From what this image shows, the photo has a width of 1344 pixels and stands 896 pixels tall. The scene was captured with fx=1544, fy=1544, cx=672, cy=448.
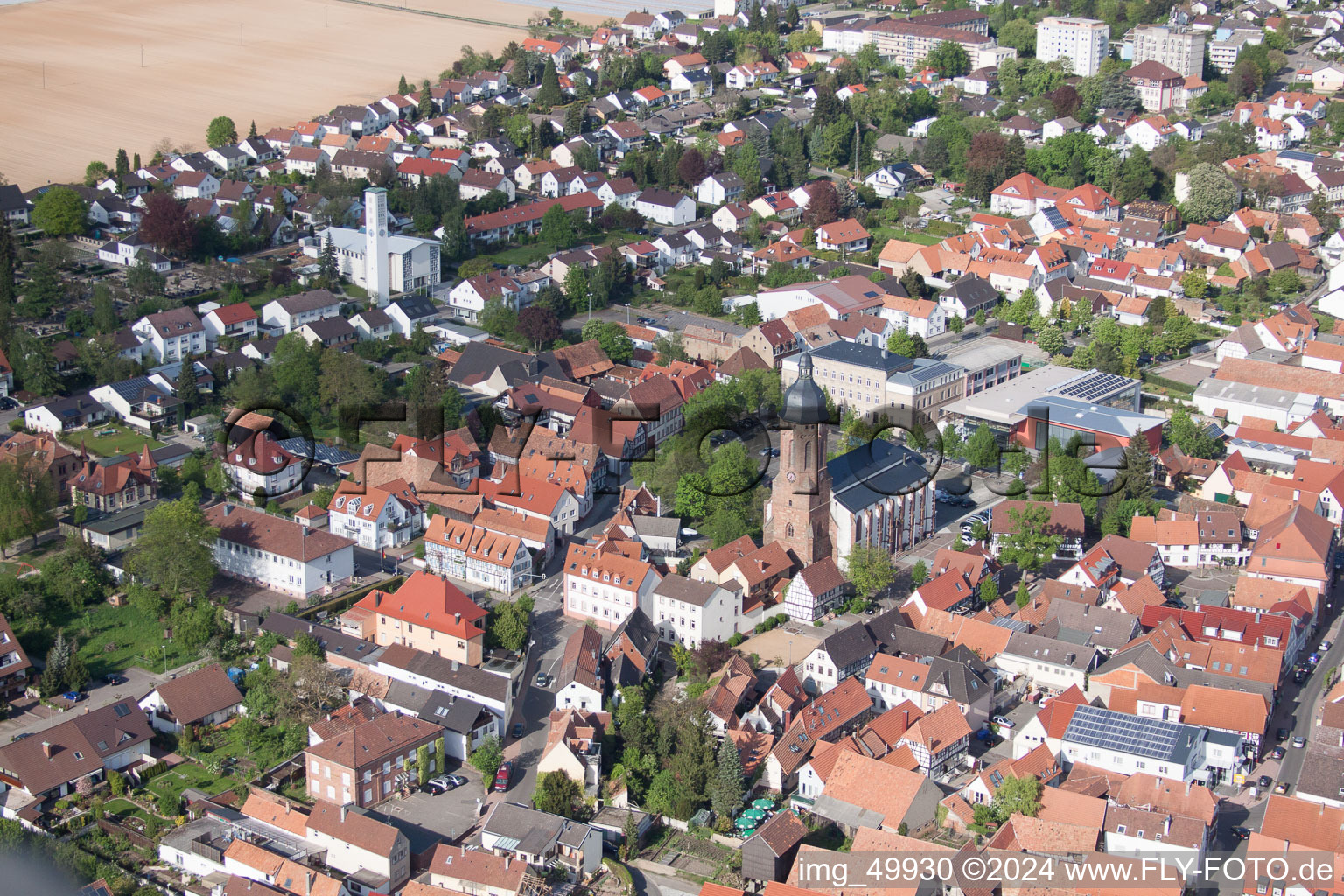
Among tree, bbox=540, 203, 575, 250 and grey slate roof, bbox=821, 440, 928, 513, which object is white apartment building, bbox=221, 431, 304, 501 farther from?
tree, bbox=540, 203, 575, 250

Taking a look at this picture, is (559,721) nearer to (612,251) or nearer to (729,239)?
(612,251)

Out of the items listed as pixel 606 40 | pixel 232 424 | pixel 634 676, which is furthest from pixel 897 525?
pixel 606 40

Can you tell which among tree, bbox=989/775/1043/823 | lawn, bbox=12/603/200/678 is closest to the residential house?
lawn, bbox=12/603/200/678

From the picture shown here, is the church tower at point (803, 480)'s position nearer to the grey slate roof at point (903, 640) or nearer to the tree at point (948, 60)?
the grey slate roof at point (903, 640)

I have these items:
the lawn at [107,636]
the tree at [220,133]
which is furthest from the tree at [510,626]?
the tree at [220,133]

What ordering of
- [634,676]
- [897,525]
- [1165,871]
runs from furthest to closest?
[897,525]
[634,676]
[1165,871]

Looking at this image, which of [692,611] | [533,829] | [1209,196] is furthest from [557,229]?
[533,829]

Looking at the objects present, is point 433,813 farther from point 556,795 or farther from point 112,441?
point 112,441
